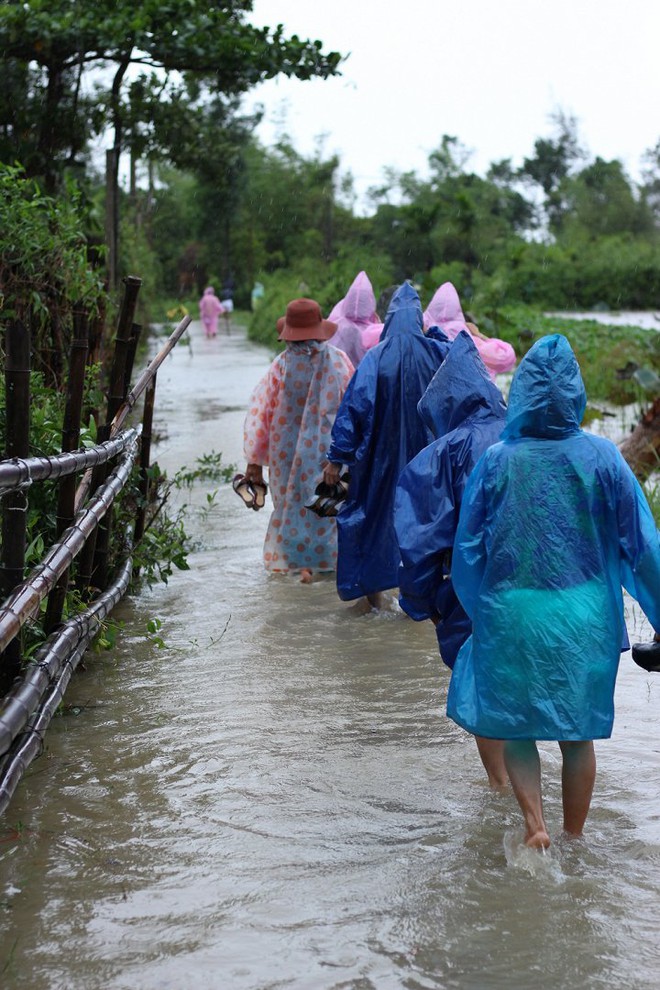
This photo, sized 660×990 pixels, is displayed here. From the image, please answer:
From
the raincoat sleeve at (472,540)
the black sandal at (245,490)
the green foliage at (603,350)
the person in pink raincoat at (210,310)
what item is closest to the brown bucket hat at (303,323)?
the black sandal at (245,490)

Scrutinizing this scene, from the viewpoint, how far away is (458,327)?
7.85 meters

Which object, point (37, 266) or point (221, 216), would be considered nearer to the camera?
point (37, 266)

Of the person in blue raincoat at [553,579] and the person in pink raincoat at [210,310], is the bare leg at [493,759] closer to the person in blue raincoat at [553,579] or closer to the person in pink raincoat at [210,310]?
the person in blue raincoat at [553,579]

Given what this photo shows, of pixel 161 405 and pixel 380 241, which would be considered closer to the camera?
pixel 161 405

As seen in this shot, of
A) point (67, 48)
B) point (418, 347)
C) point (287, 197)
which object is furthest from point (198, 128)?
point (287, 197)

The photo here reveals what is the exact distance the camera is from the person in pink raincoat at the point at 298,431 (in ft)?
24.5

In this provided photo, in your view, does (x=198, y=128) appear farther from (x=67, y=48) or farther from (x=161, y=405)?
(x=161, y=405)

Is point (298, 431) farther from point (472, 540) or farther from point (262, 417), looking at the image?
point (472, 540)

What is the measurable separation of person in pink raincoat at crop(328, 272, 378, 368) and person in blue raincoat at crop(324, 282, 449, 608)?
237cm

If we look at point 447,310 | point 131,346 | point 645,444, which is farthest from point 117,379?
point 645,444

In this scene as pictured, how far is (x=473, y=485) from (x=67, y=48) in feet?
28.9

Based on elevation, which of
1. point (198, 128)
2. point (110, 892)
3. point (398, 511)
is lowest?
point (110, 892)

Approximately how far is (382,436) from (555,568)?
3170mm

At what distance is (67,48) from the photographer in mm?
11195
